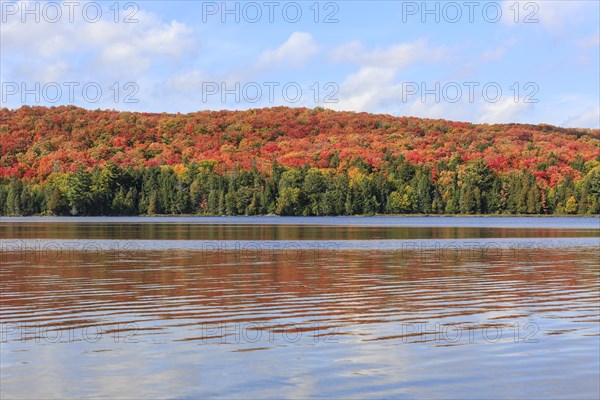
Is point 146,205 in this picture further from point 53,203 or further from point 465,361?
point 465,361

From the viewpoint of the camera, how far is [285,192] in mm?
186000

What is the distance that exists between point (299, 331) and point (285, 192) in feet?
546

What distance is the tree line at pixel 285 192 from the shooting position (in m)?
183

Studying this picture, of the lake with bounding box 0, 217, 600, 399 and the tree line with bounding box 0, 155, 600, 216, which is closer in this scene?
the lake with bounding box 0, 217, 600, 399

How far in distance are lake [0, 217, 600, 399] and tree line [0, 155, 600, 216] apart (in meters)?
147

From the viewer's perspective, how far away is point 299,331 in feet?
65.0

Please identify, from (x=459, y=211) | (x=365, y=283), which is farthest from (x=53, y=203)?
(x=365, y=283)

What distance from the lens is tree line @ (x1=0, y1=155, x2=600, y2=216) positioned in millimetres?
182625

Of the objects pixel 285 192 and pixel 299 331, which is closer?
pixel 299 331

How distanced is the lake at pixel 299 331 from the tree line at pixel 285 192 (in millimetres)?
146926

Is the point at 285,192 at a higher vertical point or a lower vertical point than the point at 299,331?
higher

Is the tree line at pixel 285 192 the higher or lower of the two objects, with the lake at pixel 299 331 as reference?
higher

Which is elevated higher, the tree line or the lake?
the tree line

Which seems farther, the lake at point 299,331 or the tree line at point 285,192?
the tree line at point 285,192
